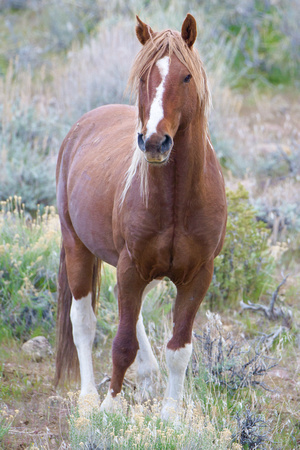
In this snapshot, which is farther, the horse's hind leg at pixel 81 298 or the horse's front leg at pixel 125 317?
the horse's hind leg at pixel 81 298

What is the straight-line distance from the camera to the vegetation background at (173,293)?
114 inches

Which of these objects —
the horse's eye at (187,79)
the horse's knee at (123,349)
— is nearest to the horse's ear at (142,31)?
the horse's eye at (187,79)

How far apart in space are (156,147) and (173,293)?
104 inches

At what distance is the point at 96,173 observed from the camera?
10.8 feet

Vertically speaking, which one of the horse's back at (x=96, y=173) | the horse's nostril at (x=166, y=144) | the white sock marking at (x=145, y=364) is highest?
the horse's nostril at (x=166, y=144)

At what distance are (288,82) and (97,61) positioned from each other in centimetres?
417

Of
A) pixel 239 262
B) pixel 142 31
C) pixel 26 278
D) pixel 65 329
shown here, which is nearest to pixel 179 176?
pixel 142 31

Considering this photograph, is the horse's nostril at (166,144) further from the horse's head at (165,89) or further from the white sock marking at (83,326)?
the white sock marking at (83,326)

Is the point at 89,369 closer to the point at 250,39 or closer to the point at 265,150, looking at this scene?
the point at 265,150

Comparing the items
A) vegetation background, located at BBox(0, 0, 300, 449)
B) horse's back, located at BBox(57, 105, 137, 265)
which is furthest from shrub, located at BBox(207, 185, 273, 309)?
horse's back, located at BBox(57, 105, 137, 265)

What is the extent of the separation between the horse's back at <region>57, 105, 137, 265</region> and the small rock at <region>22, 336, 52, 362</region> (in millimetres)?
894

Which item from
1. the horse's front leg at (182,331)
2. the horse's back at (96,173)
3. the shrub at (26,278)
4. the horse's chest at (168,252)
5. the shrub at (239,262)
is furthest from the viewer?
the shrub at (239,262)

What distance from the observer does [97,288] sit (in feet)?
12.4

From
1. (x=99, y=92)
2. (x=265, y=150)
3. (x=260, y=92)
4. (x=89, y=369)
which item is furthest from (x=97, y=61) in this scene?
(x=89, y=369)
